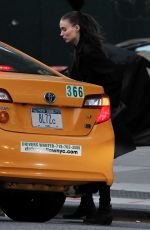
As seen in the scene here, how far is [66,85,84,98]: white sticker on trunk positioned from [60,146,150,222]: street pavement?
6.76 ft

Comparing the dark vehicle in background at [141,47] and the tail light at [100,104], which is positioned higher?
the tail light at [100,104]

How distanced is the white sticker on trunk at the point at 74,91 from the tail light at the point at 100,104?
65 mm

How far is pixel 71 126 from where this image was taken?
298 inches

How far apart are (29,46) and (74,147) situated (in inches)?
613

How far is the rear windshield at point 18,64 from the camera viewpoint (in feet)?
26.3

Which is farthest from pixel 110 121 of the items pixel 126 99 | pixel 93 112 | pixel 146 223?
pixel 126 99

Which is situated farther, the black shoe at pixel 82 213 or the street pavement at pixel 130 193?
the street pavement at pixel 130 193

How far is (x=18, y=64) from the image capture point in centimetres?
817

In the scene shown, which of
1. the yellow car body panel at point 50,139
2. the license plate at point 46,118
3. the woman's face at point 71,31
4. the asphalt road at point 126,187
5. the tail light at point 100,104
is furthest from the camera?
the woman's face at point 71,31

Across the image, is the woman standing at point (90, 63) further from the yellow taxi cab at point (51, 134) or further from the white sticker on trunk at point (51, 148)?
the white sticker on trunk at point (51, 148)

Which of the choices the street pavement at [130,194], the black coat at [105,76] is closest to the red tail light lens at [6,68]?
the black coat at [105,76]

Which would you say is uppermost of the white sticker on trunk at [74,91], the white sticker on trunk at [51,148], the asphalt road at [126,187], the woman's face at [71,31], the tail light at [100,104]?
the woman's face at [71,31]

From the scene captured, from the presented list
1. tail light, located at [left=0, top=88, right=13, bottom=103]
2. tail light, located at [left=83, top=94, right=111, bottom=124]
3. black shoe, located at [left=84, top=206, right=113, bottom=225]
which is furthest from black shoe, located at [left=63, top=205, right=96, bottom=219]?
tail light, located at [left=0, top=88, right=13, bottom=103]

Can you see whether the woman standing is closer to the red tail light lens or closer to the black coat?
A: the black coat
